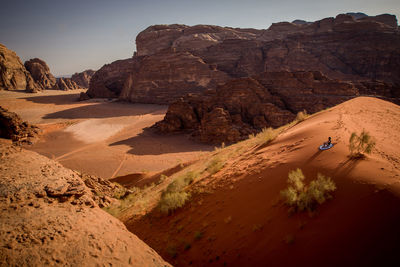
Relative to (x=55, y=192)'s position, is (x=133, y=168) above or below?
below

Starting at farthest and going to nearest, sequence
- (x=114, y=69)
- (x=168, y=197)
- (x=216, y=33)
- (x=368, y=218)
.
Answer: (x=216, y=33)
(x=114, y=69)
(x=168, y=197)
(x=368, y=218)

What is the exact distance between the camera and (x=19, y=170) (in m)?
4.11

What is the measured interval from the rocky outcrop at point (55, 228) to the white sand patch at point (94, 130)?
747 inches

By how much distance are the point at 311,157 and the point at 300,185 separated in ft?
4.23

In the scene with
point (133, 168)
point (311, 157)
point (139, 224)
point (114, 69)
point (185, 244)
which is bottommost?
point (133, 168)

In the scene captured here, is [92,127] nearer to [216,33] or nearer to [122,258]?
[122,258]

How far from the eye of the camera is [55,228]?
2816 millimetres

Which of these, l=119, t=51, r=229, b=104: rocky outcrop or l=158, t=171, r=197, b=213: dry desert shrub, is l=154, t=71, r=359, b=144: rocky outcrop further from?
l=119, t=51, r=229, b=104: rocky outcrop

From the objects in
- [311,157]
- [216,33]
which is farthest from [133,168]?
[216,33]

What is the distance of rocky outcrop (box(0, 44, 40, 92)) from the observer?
146 feet

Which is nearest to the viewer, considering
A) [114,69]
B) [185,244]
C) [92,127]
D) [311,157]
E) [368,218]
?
[368,218]

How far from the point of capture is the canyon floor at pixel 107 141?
14773 mm

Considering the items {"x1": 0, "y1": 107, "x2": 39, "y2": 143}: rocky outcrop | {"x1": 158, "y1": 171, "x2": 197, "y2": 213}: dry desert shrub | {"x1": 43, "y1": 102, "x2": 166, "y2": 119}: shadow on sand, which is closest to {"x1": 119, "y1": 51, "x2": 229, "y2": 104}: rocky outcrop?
{"x1": 43, "y1": 102, "x2": 166, "y2": 119}: shadow on sand

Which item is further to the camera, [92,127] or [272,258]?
[92,127]
